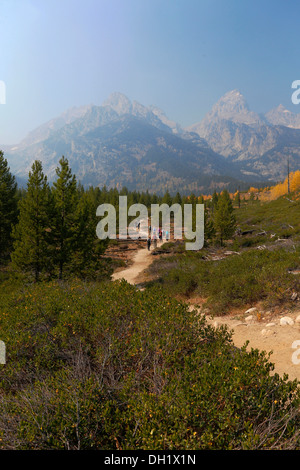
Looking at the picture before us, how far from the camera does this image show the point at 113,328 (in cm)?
472

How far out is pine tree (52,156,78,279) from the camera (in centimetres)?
1794

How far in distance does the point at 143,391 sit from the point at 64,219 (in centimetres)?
1688

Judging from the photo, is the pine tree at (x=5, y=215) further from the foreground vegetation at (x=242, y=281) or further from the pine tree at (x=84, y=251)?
the foreground vegetation at (x=242, y=281)

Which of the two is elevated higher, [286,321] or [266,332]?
[286,321]

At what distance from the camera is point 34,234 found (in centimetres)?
1730

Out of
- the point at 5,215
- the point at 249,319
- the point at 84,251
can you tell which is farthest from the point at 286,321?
the point at 5,215

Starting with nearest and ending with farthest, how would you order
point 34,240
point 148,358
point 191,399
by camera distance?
point 191,399, point 148,358, point 34,240

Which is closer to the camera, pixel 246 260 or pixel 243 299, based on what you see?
pixel 243 299

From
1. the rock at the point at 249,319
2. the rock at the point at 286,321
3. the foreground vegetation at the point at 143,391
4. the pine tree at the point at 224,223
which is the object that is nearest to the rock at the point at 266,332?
the rock at the point at 286,321

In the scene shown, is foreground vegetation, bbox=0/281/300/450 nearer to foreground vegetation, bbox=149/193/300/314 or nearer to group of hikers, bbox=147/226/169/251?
foreground vegetation, bbox=149/193/300/314

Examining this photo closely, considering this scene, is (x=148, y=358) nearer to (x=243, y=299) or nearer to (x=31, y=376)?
(x=31, y=376)

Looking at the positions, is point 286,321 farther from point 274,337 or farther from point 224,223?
point 224,223
